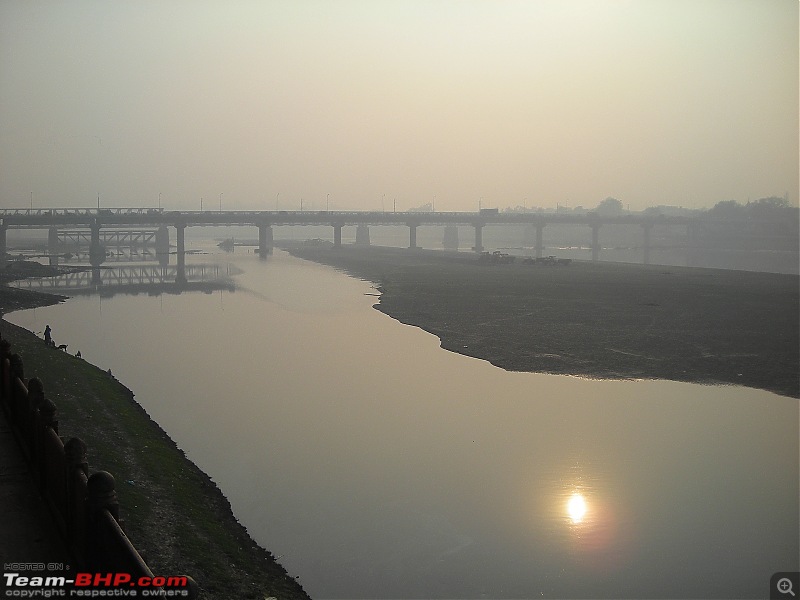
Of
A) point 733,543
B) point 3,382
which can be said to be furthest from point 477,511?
point 3,382

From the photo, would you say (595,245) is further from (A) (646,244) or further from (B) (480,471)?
(B) (480,471)

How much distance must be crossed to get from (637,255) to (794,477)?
556 ft

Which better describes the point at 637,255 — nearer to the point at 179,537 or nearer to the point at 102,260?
the point at 102,260

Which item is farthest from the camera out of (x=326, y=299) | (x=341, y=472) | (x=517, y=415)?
(x=326, y=299)

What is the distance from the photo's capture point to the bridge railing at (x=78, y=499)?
6.72m

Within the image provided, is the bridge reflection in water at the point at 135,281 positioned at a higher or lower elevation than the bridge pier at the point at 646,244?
lower

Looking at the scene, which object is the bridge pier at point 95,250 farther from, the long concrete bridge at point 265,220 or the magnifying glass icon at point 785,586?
the magnifying glass icon at point 785,586

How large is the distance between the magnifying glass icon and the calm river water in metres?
0.27

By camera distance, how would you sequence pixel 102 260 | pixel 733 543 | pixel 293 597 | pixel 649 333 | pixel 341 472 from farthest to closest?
pixel 102 260 < pixel 649 333 < pixel 341 472 < pixel 733 543 < pixel 293 597

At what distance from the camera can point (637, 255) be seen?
17775 centimetres

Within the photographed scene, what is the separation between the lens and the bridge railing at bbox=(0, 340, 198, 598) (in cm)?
672

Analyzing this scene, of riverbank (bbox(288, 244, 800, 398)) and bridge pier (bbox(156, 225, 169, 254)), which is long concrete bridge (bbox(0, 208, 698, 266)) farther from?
riverbank (bbox(288, 244, 800, 398))

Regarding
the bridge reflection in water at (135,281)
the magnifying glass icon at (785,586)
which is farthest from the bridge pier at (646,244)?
the magnifying glass icon at (785,586)

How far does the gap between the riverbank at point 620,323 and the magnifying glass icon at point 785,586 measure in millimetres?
13062
